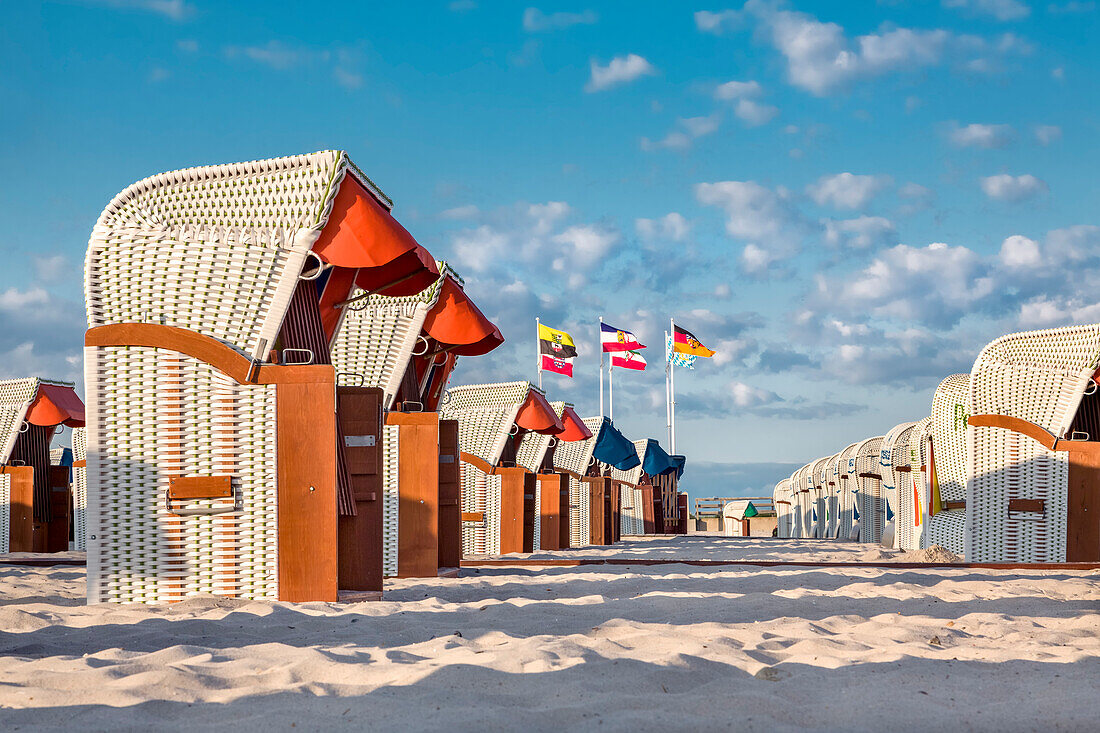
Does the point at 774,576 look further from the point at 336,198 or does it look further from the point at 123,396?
the point at 123,396

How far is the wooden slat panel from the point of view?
5816 millimetres

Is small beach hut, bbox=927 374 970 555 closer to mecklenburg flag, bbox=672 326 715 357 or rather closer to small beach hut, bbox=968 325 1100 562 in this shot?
small beach hut, bbox=968 325 1100 562

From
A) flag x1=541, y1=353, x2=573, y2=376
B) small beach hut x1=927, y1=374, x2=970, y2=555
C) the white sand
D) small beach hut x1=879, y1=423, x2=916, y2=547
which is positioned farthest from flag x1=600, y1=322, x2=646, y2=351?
the white sand

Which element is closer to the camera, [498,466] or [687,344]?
[498,466]

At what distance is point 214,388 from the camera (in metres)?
5.90

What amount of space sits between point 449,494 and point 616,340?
19.9 m

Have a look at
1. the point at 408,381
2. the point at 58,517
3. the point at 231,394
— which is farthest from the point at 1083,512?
the point at 58,517

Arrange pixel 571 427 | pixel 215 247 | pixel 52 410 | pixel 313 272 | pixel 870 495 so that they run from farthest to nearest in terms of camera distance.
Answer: pixel 870 495
pixel 571 427
pixel 52 410
pixel 313 272
pixel 215 247

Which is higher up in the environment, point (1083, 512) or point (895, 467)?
point (895, 467)

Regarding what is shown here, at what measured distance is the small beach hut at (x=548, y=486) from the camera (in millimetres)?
16141

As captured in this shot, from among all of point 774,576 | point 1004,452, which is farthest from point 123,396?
point 1004,452

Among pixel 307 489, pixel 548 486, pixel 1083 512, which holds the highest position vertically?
pixel 307 489

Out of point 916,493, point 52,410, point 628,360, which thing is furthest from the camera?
point 628,360

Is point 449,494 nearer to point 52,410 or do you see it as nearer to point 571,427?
point 52,410
